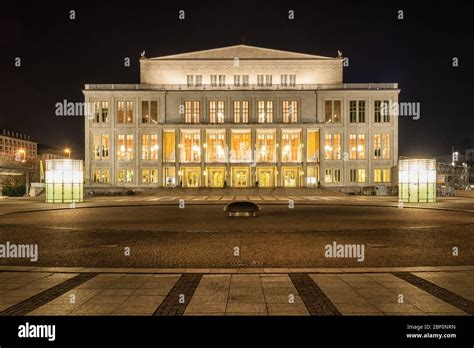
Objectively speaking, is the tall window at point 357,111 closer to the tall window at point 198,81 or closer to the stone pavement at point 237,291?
the tall window at point 198,81

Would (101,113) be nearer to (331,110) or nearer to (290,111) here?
(290,111)

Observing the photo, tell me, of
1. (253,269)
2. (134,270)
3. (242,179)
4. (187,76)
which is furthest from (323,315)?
(187,76)

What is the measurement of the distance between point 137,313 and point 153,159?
7212cm

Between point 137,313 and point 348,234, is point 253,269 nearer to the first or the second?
point 137,313

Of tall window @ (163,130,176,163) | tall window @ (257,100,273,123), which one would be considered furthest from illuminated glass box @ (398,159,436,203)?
tall window @ (163,130,176,163)

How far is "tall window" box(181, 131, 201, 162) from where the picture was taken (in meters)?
78.4

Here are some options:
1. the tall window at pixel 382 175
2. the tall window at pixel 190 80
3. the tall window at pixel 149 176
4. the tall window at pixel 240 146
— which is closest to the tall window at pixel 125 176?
the tall window at pixel 149 176

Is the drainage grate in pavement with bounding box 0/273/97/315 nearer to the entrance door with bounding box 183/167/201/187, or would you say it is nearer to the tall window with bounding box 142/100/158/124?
the entrance door with bounding box 183/167/201/187

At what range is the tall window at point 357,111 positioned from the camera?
78.1 m

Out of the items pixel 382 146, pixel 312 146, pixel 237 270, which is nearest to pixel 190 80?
pixel 312 146

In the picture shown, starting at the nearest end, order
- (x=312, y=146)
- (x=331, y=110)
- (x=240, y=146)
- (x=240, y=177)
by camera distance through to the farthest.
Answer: (x=331, y=110) < (x=312, y=146) < (x=240, y=146) < (x=240, y=177)

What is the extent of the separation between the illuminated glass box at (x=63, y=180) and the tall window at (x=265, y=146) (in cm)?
4082

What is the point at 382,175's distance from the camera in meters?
78.1

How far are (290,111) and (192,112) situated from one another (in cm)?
1733
